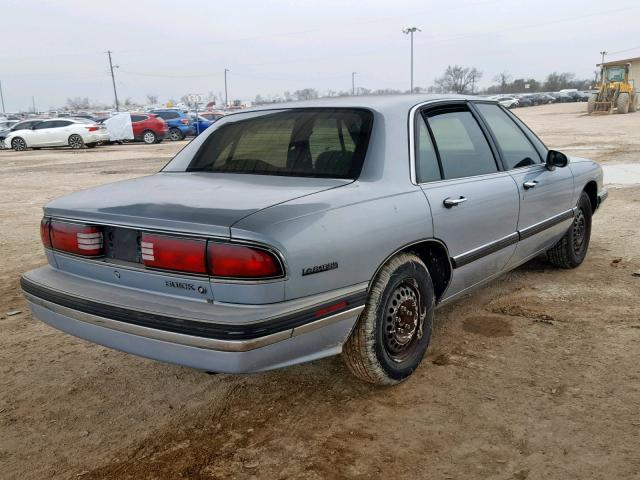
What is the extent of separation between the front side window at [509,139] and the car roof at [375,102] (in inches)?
9.4

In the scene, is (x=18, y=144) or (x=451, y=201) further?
(x=18, y=144)

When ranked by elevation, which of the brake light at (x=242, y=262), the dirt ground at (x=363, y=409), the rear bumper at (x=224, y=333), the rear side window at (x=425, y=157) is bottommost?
the dirt ground at (x=363, y=409)

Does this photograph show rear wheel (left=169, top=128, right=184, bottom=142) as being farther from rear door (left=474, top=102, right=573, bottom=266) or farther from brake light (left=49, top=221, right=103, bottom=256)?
brake light (left=49, top=221, right=103, bottom=256)

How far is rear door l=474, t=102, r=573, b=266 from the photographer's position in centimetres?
394

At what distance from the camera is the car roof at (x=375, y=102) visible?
126 inches

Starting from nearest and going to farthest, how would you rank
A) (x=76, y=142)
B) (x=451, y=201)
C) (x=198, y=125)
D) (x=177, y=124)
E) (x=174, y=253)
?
(x=174, y=253)
(x=451, y=201)
(x=76, y=142)
(x=198, y=125)
(x=177, y=124)

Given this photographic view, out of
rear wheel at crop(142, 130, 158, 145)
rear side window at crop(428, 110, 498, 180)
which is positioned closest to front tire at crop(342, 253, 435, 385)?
rear side window at crop(428, 110, 498, 180)

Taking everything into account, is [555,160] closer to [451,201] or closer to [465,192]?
[465,192]

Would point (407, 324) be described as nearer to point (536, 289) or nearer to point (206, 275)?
point (206, 275)

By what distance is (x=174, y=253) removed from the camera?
2426 mm

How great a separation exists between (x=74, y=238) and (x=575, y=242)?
4044 mm

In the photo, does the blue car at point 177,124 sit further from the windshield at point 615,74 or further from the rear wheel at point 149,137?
the windshield at point 615,74

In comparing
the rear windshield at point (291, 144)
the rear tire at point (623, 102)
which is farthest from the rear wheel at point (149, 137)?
the rear tire at point (623, 102)

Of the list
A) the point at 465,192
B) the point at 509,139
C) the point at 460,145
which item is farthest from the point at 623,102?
the point at 465,192
